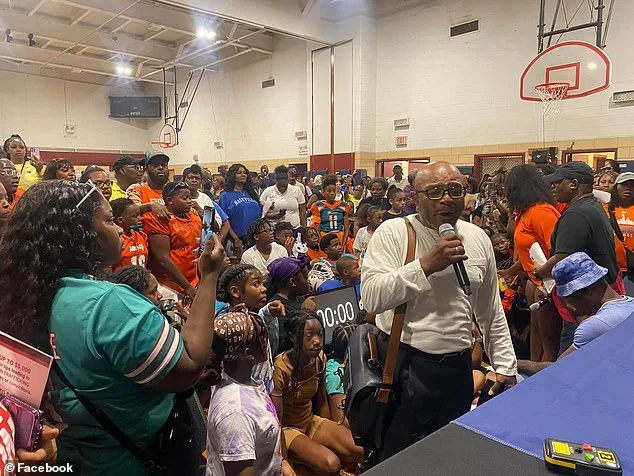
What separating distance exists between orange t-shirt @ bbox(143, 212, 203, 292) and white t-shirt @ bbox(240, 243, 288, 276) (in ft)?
2.32

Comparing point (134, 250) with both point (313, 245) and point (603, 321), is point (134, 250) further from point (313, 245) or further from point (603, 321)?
point (603, 321)

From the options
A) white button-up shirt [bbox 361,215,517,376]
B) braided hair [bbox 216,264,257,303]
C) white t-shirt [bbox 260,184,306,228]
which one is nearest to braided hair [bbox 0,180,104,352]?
white button-up shirt [bbox 361,215,517,376]

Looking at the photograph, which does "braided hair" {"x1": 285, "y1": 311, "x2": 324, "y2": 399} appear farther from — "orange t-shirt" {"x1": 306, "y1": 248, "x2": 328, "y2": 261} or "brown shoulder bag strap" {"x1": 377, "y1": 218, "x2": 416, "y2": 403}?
"orange t-shirt" {"x1": 306, "y1": 248, "x2": 328, "y2": 261}

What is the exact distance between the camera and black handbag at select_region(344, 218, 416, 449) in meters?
1.74

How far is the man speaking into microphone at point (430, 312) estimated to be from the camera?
175cm

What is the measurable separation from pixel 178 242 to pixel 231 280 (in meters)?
0.76

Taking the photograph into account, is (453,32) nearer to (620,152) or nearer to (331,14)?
(331,14)

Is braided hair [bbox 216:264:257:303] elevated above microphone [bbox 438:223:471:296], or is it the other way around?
microphone [bbox 438:223:471:296]

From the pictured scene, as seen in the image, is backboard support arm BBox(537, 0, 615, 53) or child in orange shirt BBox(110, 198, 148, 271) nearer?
child in orange shirt BBox(110, 198, 148, 271)

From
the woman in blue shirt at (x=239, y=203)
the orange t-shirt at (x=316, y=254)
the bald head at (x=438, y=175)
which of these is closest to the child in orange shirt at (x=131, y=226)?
the bald head at (x=438, y=175)

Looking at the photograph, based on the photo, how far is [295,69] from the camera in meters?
12.6

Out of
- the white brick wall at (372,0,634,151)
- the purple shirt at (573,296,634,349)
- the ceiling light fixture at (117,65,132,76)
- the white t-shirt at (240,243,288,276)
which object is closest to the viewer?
the purple shirt at (573,296,634,349)

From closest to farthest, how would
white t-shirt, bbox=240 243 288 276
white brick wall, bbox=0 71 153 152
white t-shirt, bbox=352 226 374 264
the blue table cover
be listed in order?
the blue table cover → white t-shirt, bbox=240 243 288 276 → white t-shirt, bbox=352 226 374 264 → white brick wall, bbox=0 71 153 152

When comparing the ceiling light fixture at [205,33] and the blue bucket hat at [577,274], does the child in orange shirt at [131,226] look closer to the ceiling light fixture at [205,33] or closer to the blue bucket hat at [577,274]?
the blue bucket hat at [577,274]
